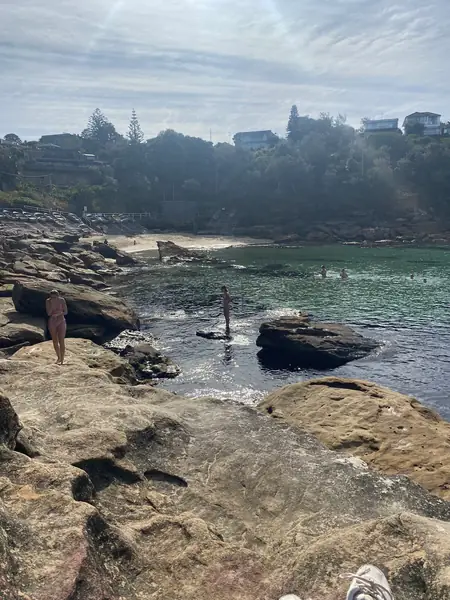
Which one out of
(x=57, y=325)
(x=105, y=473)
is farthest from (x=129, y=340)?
(x=105, y=473)

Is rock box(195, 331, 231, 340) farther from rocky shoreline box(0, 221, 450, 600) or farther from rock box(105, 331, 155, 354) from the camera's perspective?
rocky shoreline box(0, 221, 450, 600)

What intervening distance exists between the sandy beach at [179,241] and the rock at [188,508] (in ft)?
257

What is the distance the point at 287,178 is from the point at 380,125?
64099mm

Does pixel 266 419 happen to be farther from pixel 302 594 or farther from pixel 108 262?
pixel 108 262

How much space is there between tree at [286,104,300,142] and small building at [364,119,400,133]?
22466 millimetres

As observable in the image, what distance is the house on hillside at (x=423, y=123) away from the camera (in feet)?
489

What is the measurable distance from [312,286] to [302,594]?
48.9 meters

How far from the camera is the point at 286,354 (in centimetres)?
2945

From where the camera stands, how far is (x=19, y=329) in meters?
25.3

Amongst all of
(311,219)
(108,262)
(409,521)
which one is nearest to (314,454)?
(409,521)

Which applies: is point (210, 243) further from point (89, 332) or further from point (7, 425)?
point (7, 425)

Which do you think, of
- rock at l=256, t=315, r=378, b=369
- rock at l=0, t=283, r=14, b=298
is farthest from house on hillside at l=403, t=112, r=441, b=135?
rock at l=0, t=283, r=14, b=298

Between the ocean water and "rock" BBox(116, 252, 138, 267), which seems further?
"rock" BBox(116, 252, 138, 267)

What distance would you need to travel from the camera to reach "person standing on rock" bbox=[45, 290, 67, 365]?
1825 cm
